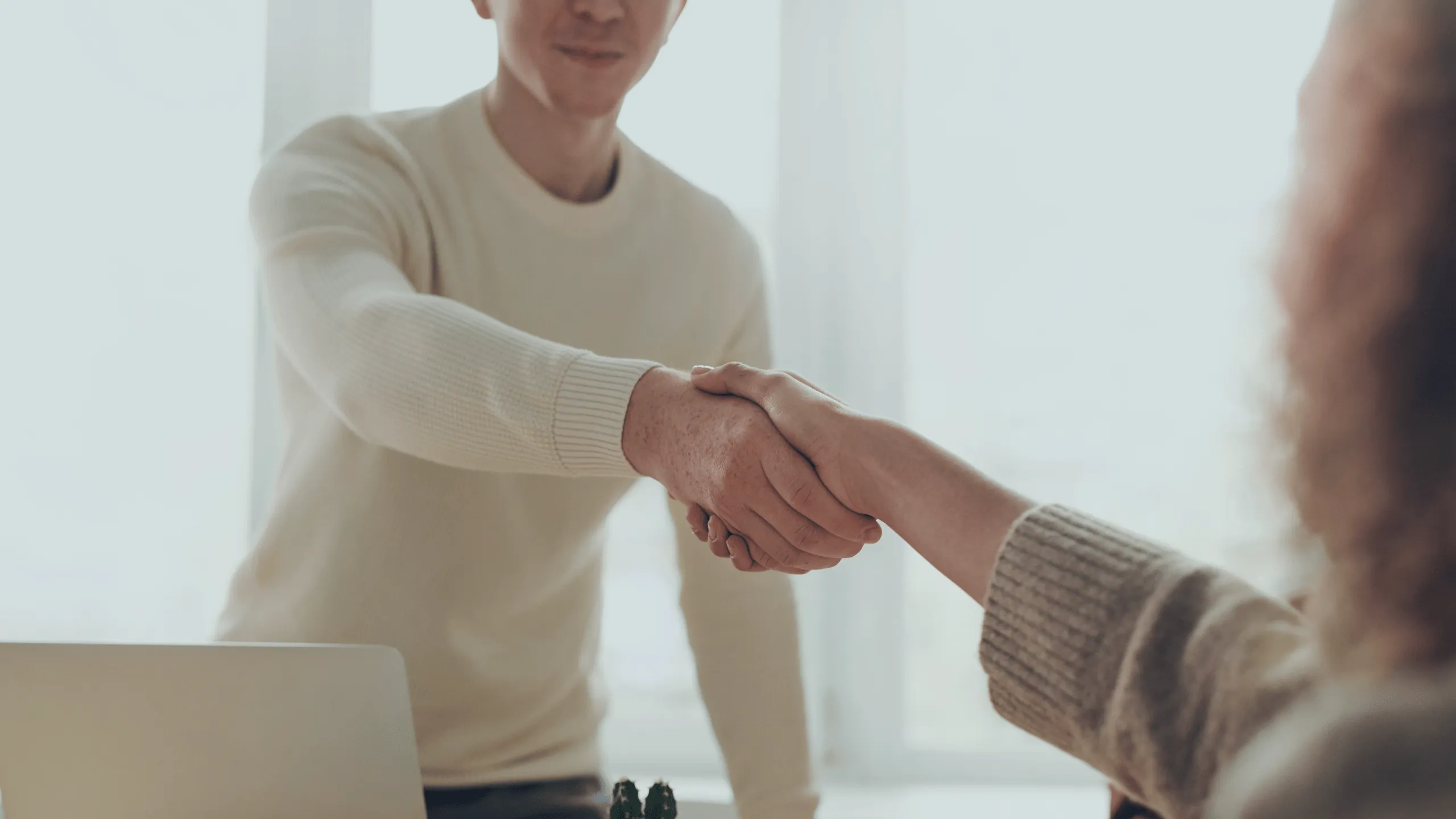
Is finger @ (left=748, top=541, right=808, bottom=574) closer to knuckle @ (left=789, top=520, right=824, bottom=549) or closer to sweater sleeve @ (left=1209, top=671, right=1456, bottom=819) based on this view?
knuckle @ (left=789, top=520, right=824, bottom=549)

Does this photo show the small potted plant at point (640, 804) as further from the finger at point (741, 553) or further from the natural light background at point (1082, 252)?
the natural light background at point (1082, 252)

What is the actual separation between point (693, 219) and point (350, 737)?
0.87 meters

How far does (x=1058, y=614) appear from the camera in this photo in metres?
0.63

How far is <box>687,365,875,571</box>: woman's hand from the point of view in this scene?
1.04m

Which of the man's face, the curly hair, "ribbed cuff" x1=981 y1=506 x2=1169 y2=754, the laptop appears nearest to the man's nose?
the man's face

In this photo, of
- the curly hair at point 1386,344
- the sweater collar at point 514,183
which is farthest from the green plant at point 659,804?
the sweater collar at point 514,183

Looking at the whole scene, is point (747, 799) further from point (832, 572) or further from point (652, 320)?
point (832, 572)

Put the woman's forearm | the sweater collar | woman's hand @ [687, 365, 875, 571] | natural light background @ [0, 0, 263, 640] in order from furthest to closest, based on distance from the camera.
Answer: natural light background @ [0, 0, 263, 640] → the sweater collar → woman's hand @ [687, 365, 875, 571] → the woman's forearm

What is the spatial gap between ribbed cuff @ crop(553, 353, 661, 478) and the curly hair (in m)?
0.67

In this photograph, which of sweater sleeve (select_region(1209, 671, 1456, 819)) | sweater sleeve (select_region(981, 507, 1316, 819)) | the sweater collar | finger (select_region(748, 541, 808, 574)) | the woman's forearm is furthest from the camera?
the sweater collar

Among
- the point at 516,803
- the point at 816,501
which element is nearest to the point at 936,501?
the point at 816,501

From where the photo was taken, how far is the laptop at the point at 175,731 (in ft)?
2.90

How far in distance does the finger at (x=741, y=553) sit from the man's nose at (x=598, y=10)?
635 millimetres

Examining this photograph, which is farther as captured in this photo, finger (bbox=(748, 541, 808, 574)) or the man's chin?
the man's chin
